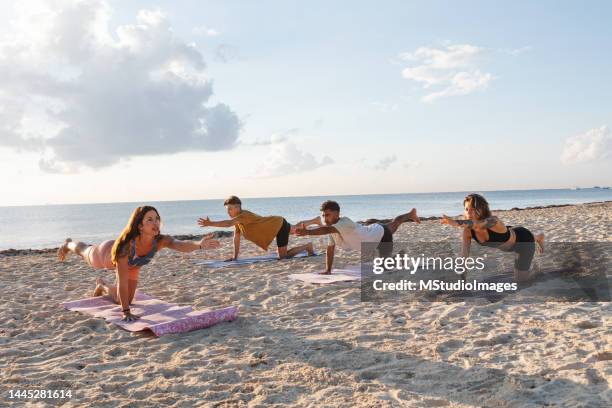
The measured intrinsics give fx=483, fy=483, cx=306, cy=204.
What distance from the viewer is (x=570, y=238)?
33.7ft

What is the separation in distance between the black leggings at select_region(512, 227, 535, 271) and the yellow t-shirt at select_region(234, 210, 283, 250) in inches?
181

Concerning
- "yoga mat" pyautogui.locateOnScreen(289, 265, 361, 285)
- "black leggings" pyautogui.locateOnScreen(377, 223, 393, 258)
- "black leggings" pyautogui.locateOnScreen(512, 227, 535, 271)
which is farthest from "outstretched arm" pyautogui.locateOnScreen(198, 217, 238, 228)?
"black leggings" pyautogui.locateOnScreen(512, 227, 535, 271)

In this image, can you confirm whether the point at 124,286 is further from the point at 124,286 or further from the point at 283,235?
the point at 283,235

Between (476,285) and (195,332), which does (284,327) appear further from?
(476,285)

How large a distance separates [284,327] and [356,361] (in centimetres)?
129

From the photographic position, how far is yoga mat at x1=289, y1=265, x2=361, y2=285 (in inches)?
286

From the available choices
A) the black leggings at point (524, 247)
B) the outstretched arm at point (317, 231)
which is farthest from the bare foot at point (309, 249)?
the black leggings at point (524, 247)

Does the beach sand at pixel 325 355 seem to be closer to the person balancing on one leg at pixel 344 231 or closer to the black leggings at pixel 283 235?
the person balancing on one leg at pixel 344 231

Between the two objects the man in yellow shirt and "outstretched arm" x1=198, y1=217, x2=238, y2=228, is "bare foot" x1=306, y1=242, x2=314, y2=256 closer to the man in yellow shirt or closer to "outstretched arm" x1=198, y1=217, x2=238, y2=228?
the man in yellow shirt

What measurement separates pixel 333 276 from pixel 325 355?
3.40 m

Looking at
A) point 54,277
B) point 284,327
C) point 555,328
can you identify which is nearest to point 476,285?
point 555,328

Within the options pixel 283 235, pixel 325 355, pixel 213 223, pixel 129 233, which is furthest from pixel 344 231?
pixel 325 355

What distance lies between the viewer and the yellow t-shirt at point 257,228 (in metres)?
9.30

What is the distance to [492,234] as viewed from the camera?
6418 mm
